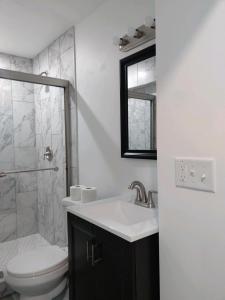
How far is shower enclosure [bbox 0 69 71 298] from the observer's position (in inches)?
104

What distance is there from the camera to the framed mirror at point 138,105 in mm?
1582

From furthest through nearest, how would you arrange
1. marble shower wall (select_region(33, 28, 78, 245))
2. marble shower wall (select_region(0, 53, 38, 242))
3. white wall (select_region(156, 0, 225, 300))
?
marble shower wall (select_region(0, 53, 38, 242))
marble shower wall (select_region(33, 28, 78, 245))
white wall (select_region(156, 0, 225, 300))

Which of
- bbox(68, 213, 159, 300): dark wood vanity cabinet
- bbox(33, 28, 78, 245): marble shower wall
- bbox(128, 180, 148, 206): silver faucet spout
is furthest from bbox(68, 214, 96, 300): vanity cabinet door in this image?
bbox(33, 28, 78, 245): marble shower wall

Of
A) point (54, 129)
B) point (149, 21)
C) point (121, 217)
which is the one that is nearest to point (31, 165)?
point (54, 129)

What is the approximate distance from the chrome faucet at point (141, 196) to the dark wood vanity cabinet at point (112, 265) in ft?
1.18

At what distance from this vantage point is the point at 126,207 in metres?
1.64

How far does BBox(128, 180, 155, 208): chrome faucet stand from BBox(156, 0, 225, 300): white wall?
39 centimetres

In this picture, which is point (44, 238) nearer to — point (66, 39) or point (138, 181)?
point (138, 181)

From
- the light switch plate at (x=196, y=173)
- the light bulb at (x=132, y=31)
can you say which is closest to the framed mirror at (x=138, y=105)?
the light bulb at (x=132, y=31)

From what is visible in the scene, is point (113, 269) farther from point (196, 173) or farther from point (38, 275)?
point (38, 275)

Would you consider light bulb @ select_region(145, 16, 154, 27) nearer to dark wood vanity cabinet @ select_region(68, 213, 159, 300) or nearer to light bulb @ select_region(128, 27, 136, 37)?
light bulb @ select_region(128, 27, 136, 37)

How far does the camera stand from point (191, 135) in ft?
3.31

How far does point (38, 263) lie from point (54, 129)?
1.39 metres

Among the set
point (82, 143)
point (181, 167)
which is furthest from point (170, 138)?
point (82, 143)
